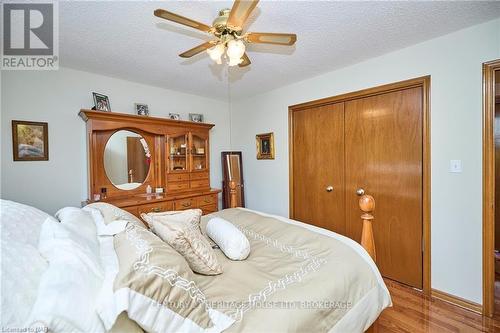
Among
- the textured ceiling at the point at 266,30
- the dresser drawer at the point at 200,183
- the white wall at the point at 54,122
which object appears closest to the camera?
the textured ceiling at the point at 266,30

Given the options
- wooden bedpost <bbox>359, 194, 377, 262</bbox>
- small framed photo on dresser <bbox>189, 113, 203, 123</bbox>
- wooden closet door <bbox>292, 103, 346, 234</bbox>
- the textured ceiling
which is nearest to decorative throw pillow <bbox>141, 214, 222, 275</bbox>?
wooden bedpost <bbox>359, 194, 377, 262</bbox>

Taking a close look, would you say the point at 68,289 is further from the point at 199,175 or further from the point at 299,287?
the point at 199,175

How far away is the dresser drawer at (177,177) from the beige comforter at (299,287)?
1861mm

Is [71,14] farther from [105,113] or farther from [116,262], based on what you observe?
[116,262]

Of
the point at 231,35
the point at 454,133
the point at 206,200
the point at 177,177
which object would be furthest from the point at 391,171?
the point at 177,177

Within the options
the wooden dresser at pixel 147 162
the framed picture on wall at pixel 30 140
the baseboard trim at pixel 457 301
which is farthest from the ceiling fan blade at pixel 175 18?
the baseboard trim at pixel 457 301

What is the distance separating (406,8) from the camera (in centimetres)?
158

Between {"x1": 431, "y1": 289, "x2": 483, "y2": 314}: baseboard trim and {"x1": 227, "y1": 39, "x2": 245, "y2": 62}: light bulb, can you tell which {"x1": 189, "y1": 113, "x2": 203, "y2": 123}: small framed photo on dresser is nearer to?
{"x1": 227, "y1": 39, "x2": 245, "y2": 62}: light bulb

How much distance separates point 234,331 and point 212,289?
0.28 metres

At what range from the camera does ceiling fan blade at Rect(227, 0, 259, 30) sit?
3.62 ft

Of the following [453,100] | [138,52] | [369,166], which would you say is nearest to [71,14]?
[138,52]

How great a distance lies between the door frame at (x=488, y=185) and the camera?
176 cm

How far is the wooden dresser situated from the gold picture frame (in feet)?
2.64

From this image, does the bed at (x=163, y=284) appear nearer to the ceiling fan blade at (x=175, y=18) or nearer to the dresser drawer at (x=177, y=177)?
the ceiling fan blade at (x=175, y=18)
